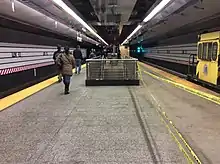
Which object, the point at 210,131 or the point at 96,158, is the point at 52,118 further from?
the point at 210,131

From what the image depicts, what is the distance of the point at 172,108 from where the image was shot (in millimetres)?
6535

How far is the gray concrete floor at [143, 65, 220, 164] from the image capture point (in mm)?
3828

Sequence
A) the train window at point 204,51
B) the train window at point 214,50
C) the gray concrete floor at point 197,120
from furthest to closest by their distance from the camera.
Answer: the train window at point 204,51
the train window at point 214,50
the gray concrete floor at point 197,120

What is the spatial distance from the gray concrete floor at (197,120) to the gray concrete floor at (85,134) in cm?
34

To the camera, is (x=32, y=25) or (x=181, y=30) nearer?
(x=32, y=25)

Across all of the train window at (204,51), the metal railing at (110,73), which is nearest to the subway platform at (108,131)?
the metal railing at (110,73)

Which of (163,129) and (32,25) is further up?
(32,25)

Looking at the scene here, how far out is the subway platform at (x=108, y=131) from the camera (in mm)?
3570

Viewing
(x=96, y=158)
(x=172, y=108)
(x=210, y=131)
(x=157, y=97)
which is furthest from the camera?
(x=157, y=97)

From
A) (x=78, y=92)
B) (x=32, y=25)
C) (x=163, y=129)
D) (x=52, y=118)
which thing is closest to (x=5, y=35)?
(x=32, y=25)

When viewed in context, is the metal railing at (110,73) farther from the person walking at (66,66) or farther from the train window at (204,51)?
the train window at (204,51)

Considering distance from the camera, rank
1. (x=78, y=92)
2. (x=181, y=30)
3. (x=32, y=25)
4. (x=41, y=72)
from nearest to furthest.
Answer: (x=78, y=92), (x=32, y=25), (x=181, y=30), (x=41, y=72)

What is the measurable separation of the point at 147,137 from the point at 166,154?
733 millimetres

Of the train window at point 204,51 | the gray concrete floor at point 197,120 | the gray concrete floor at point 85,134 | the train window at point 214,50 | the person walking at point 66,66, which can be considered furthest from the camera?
the train window at point 204,51
